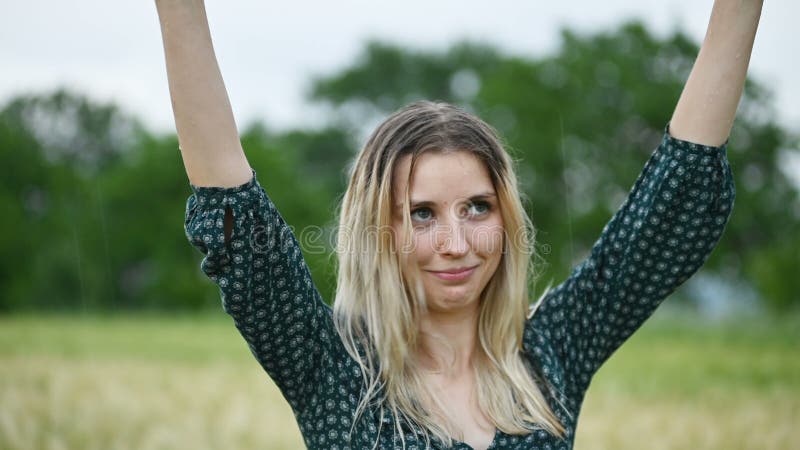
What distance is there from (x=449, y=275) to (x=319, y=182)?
124 ft

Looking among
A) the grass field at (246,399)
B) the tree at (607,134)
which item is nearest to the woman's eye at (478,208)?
the grass field at (246,399)

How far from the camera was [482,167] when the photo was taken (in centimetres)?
198

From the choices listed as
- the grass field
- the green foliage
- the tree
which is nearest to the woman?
the grass field

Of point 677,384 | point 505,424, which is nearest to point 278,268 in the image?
point 505,424

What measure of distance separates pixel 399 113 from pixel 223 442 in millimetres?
2219

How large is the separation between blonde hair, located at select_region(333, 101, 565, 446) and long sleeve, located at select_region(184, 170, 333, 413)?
0.18 meters

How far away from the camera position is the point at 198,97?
5.01 ft

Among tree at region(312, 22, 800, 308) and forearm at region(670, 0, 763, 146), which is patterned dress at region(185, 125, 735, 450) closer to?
forearm at region(670, 0, 763, 146)

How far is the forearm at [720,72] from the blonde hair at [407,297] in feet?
1.58

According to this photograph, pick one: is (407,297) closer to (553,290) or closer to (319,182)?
(553,290)

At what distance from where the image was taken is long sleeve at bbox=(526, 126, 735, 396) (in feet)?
5.92

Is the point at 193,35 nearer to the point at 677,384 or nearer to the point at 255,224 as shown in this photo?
the point at 255,224

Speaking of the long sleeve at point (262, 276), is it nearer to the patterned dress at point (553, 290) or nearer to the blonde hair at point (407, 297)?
the patterned dress at point (553, 290)

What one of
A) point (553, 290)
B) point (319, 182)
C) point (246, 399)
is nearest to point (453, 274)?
point (553, 290)
